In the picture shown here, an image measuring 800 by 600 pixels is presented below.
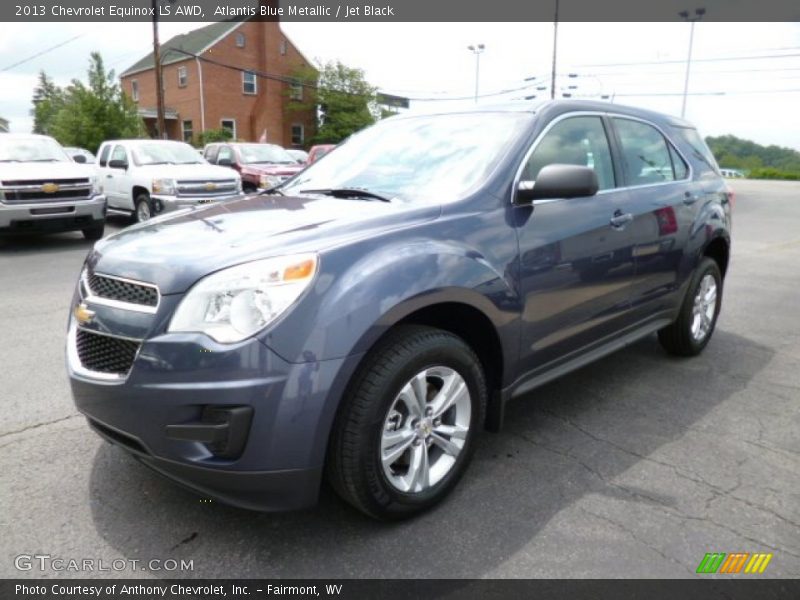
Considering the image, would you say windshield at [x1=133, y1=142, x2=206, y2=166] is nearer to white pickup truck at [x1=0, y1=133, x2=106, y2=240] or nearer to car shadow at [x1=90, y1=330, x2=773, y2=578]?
white pickup truck at [x1=0, y1=133, x2=106, y2=240]

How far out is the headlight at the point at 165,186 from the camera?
11.1m

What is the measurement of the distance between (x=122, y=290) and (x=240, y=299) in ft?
1.86

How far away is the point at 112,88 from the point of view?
85.3 feet

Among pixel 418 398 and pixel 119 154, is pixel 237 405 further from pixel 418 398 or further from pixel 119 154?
pixel 119 154

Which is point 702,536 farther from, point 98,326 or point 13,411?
point 13,411

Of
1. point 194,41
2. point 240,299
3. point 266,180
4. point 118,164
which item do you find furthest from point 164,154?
point 194,41

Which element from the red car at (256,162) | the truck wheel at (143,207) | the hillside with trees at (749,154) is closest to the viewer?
the truck wheel at (143,207)

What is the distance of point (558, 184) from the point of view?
9.37 feet

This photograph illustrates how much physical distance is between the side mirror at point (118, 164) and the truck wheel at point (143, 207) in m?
0.76

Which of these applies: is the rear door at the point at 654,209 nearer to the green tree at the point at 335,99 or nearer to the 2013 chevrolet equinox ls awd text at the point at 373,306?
the 2013 chevrolet equinox ls awd text at the point at 373,306

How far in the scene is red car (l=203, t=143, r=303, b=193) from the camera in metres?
15.9

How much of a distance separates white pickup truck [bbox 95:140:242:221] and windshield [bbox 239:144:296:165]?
152 inches

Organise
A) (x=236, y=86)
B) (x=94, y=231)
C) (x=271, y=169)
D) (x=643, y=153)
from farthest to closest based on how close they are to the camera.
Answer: (x=236, y=86) → (x=271, y=169) → (x=94, y=231) → (x=643, y=153)

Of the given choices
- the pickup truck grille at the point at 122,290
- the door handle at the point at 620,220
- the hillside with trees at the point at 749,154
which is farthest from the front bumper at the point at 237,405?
the hillside with trees at the point at 749,154
